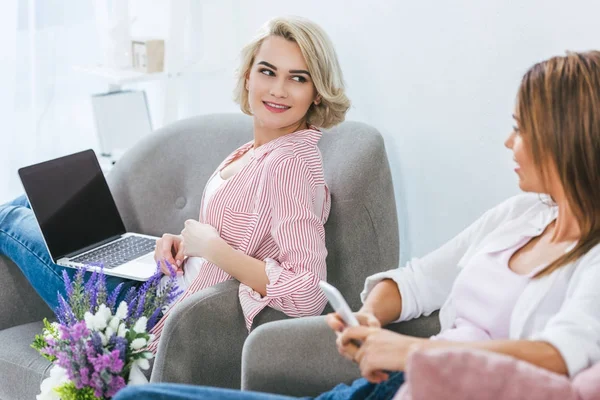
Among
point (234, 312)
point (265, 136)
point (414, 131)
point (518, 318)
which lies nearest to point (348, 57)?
point (414, 131)

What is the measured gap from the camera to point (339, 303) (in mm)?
1334

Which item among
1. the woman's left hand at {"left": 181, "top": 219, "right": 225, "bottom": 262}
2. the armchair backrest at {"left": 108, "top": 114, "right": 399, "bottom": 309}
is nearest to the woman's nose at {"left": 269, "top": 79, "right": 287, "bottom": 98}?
the armchair backrest at {"left": 108, "top": 114, "right": 399, "bottom": 309}

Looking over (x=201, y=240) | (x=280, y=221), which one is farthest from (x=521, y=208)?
(x=201, y=240)

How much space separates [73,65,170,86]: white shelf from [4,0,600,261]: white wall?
488mm

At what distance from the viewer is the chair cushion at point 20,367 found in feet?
6.19

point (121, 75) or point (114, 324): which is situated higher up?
point (121, 75)

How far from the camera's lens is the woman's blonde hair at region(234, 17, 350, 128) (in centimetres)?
188

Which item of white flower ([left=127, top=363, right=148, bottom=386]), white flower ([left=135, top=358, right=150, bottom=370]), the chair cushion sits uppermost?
white flower ([left=135, top=358, right=150, bottom=370])

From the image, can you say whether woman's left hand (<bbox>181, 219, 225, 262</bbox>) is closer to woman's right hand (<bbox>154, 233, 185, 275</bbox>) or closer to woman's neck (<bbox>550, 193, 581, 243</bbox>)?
woman's right hand (<bbox>154, 233, 185, 275</bbox>)

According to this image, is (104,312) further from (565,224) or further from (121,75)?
(121,75)

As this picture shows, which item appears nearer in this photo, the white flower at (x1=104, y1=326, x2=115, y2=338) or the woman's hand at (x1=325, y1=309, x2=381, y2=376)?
the woman's hand at (x1=325, y1=309, x2=381, y2=376)

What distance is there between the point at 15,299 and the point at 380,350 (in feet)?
3.85

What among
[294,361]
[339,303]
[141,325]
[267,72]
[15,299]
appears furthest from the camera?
[15,299]

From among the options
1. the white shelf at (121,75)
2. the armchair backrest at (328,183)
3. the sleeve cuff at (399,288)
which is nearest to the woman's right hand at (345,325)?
the sleeve cuff at (399,288)
